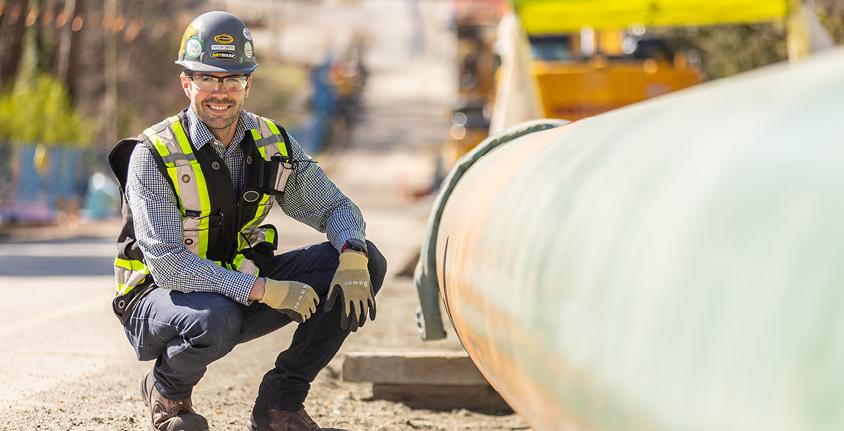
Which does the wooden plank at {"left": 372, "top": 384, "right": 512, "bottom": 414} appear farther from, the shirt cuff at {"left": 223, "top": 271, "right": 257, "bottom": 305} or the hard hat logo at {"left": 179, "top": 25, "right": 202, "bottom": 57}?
the hard hat logo at {"left": 179, "top": 25, "right": 202, "bottom": 57}

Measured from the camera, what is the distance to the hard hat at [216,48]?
4.77 m

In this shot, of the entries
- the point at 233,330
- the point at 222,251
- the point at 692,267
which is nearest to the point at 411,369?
the point at 222,251

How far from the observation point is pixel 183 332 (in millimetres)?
4609

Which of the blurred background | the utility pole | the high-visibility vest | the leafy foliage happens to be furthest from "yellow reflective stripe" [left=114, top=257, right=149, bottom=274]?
the utility pole

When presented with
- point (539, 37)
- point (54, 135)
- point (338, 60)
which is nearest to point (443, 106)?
point (338, 60)

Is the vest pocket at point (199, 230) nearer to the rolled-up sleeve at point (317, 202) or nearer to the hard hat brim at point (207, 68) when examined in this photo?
the rolled-up sleeve at point (317, 202)

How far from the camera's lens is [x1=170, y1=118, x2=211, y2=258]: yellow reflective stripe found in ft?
15.5

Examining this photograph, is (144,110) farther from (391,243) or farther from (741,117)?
(741,117)

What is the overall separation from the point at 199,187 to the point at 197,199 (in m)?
0.04

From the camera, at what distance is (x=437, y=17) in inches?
4326

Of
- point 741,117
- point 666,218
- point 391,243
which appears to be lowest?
point 391,243

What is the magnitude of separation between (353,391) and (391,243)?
10503 mm

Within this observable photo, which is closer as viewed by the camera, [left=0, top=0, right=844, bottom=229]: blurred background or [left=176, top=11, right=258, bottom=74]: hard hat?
[left=176, top=11, right=258, bottom=74]: hard hat

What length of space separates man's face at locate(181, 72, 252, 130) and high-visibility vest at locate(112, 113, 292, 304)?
10cm
